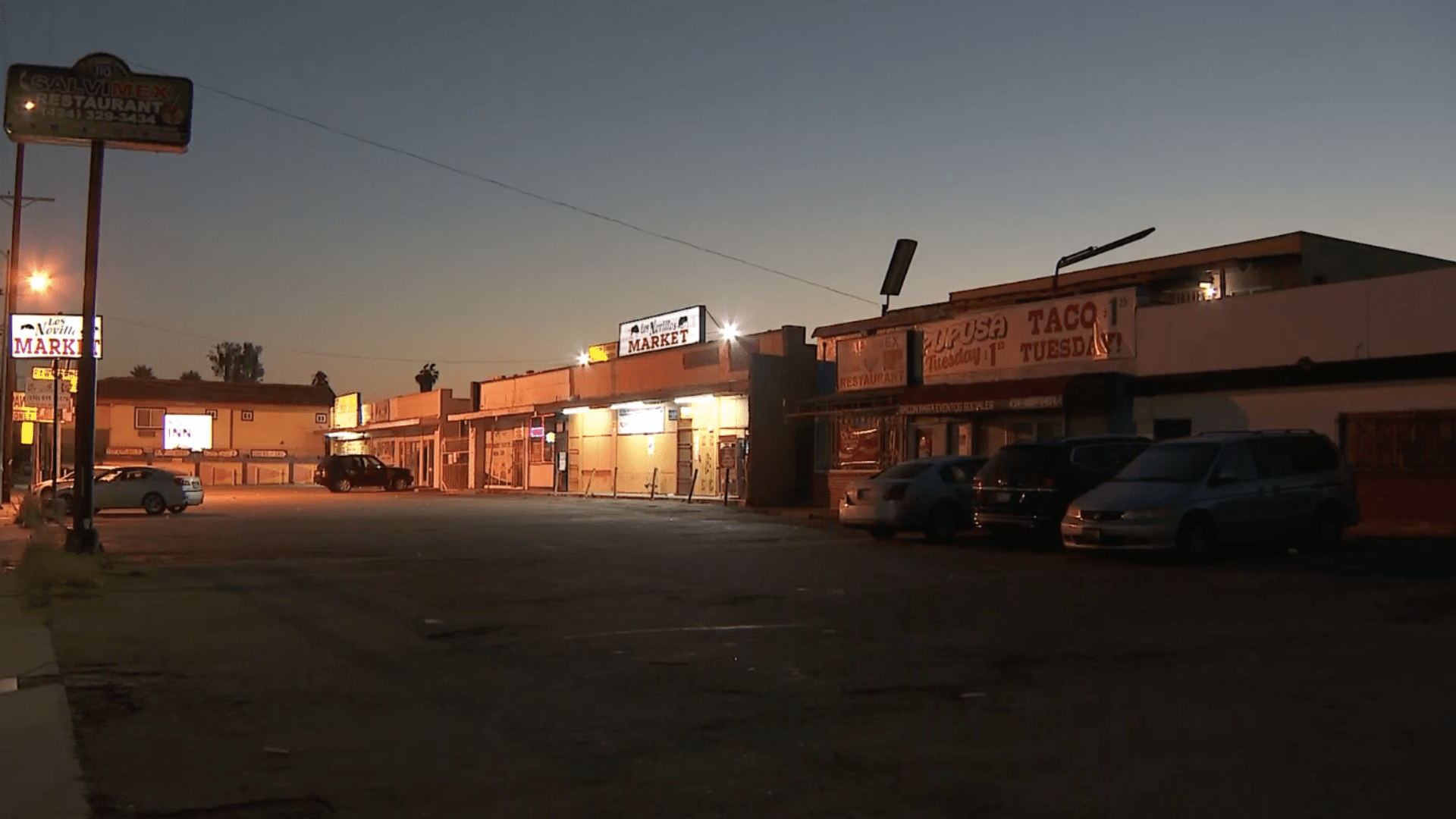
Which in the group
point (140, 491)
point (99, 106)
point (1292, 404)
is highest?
point (99, 106)

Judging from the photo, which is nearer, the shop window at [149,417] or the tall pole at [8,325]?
the tall pole at [8,325]

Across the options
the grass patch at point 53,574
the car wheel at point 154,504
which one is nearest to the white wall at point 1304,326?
the grass patch at point 53,574

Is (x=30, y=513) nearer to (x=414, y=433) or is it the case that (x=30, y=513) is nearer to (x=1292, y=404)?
(x=1292, y=404)

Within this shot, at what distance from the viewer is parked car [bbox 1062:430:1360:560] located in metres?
16.5

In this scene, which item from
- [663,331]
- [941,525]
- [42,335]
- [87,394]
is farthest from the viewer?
[663,331]

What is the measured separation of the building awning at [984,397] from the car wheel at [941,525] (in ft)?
18.2

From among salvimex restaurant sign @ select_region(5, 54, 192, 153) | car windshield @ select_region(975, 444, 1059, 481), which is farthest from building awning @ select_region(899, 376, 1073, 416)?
salvimex restaurant sign @ select_region(5, 54, 192, 153)

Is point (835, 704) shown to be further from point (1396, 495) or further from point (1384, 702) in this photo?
point (1396, 495)

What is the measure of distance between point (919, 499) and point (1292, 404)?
7657 millimetres

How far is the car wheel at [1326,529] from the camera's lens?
18.1m

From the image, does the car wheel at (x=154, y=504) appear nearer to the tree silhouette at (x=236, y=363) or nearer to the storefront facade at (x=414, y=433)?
the storefront facade at (x=414, y=433)

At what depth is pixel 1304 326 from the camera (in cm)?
2309

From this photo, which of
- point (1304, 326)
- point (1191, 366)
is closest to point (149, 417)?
point (1191, 366)

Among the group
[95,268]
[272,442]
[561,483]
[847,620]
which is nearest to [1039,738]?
[847,620]
